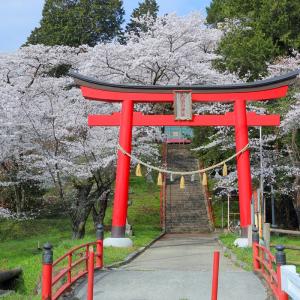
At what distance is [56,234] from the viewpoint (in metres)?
25.1

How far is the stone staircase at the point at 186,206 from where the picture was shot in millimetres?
27783

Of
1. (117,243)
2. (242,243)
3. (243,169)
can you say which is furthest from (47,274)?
(243,169)

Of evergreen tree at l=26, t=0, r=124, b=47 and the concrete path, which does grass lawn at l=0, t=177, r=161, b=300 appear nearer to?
the concrete path

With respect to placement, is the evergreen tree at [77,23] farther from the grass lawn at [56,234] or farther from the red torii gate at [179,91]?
the red torii gate at [179,91]

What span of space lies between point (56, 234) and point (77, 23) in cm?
3012

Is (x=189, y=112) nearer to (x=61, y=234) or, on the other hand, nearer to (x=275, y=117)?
(x=275, y=117)

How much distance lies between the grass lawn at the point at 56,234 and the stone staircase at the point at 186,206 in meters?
0.91

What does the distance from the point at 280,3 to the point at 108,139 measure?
11649 millimetres

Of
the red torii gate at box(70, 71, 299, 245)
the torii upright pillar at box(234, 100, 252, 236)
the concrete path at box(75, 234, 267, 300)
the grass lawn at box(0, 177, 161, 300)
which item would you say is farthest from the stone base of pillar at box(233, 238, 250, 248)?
the grass lawn at box(0, 177, 161, 300)

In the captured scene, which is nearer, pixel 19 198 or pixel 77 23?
pixel 19 198

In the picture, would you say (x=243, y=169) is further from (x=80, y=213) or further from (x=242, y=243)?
(x=80, y=213)

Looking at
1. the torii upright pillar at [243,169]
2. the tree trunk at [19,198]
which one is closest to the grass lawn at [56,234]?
the tree trunk at [19,198]

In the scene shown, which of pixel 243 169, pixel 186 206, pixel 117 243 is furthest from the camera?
pixel 186 206

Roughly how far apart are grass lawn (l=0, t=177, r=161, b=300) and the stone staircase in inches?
35.7
